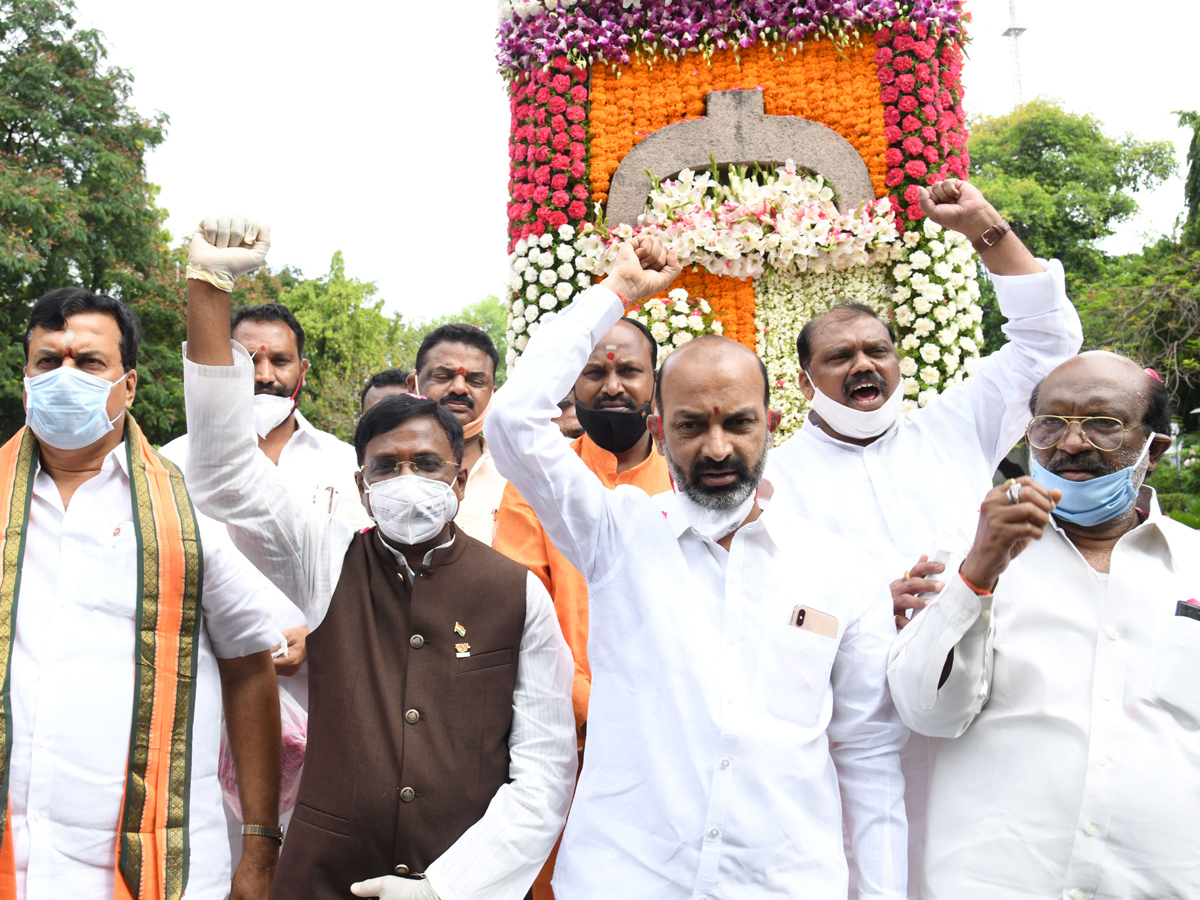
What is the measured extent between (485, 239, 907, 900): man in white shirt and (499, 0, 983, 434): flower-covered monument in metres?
6.06

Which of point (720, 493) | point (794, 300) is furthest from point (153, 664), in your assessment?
point (794, 300)

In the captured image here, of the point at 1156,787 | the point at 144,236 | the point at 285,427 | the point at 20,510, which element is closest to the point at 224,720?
the point at 20,510

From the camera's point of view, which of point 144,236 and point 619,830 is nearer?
point 619,830

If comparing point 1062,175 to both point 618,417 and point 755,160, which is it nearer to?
point 755,160

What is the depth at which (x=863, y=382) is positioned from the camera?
12.5ft

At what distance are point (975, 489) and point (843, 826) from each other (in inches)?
63.8

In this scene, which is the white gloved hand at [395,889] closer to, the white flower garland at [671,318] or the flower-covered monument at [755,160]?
the white flower garland at [671,318]

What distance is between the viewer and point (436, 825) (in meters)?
2.60

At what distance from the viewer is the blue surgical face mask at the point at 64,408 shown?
2.79m

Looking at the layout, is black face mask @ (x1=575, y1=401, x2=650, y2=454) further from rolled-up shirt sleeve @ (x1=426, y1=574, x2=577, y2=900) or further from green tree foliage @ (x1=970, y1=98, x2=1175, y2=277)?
green tree foliage @ (x1=970, y1=98, x2=1175, y2=277)

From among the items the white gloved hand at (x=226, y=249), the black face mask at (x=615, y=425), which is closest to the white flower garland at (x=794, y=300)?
the black face mask at (x=615, y=425)

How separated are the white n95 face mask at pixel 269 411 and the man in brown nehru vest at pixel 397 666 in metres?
1.69

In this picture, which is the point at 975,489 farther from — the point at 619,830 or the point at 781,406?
the point at 781,406

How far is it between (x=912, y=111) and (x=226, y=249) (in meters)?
8.00
